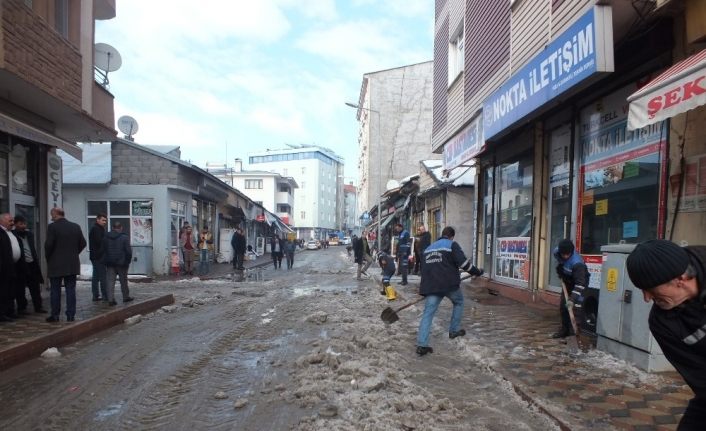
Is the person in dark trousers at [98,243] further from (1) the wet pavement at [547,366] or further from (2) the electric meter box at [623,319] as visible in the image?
(2) the electric meter box at [623,319]

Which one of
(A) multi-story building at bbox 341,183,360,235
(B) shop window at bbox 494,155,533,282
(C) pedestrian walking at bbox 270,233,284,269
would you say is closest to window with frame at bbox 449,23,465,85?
(B) shop window at bbox 494,155,533,282

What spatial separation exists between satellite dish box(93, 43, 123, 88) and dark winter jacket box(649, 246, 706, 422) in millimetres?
13769

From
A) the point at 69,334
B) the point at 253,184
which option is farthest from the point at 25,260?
the point at 253,184

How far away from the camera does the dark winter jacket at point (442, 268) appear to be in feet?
20.7

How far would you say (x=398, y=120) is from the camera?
47.6 m

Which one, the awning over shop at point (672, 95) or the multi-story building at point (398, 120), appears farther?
the multi-story building at point (398, 120)

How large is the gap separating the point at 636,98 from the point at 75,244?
7876 millimetres

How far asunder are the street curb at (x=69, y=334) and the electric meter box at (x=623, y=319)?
675cm

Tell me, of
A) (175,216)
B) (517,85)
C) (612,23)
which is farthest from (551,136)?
(175,216)

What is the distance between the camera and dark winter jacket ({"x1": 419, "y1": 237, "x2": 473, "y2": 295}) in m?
6.30

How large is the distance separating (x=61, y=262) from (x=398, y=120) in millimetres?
42217

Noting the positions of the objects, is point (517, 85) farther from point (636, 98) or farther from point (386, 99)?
point (386, 99)

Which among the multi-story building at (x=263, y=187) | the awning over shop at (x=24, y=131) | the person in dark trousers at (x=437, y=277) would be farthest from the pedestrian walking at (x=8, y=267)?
the multi-story building at (x=263, y=187)

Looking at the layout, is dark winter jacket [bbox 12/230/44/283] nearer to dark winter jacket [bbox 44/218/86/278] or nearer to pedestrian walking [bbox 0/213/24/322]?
pedestrian walking [bbox 0/213/24/322]
